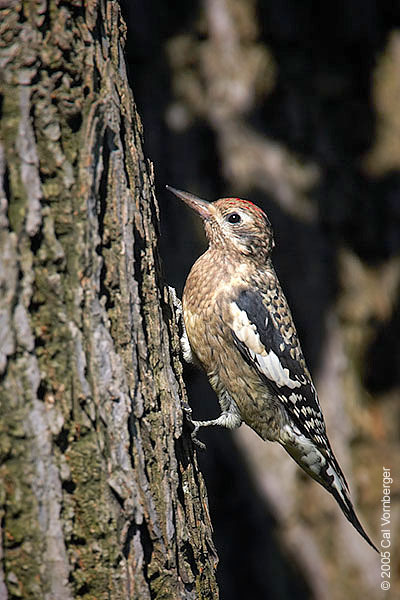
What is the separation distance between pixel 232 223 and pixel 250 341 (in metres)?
0.78

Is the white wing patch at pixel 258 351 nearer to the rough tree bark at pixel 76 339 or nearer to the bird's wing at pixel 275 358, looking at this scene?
the bird's wing at pixel 275 358

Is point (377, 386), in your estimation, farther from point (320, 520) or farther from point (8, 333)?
point (8, 333)

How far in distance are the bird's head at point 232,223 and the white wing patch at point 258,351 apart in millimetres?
473

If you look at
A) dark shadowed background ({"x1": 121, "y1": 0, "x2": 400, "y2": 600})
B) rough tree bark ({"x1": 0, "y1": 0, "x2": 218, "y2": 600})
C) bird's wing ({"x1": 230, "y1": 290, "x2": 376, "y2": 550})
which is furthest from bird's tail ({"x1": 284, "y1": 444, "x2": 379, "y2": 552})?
rough tree bark ({"x1": 0, "y1": 0, "x2": 218, "y2": 600})

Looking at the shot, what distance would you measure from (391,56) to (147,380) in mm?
4064

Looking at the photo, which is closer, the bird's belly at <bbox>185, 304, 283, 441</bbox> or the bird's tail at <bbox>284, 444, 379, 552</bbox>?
the bird's belly at <bbox>185, 304, 283, 441</bbox>

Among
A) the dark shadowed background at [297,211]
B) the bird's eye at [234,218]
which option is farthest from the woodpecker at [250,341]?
the dark shadowed background at [297,211]

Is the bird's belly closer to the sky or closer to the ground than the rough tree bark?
closer to the sky

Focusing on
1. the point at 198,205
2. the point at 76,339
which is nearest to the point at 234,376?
the point at 198,205

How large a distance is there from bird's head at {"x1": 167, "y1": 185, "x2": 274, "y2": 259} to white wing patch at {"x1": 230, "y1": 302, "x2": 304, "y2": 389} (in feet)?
1.55

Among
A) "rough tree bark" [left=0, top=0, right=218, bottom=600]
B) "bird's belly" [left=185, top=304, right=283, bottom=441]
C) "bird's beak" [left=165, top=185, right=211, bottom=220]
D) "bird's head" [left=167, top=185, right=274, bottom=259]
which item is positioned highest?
"bird's beak" [left=165, top=185, right=211, bottom=220]

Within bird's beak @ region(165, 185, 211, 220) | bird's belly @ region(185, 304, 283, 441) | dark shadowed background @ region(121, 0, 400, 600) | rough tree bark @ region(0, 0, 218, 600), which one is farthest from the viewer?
dark shadowed background @ region(121, 0, 400, 600)

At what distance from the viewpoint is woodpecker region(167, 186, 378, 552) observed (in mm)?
3475

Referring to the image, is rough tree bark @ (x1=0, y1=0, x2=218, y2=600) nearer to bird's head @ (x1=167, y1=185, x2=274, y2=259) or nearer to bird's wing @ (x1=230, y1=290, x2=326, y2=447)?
bird's wing @ (x1=230, y1=290, x2=326, y2=447)
